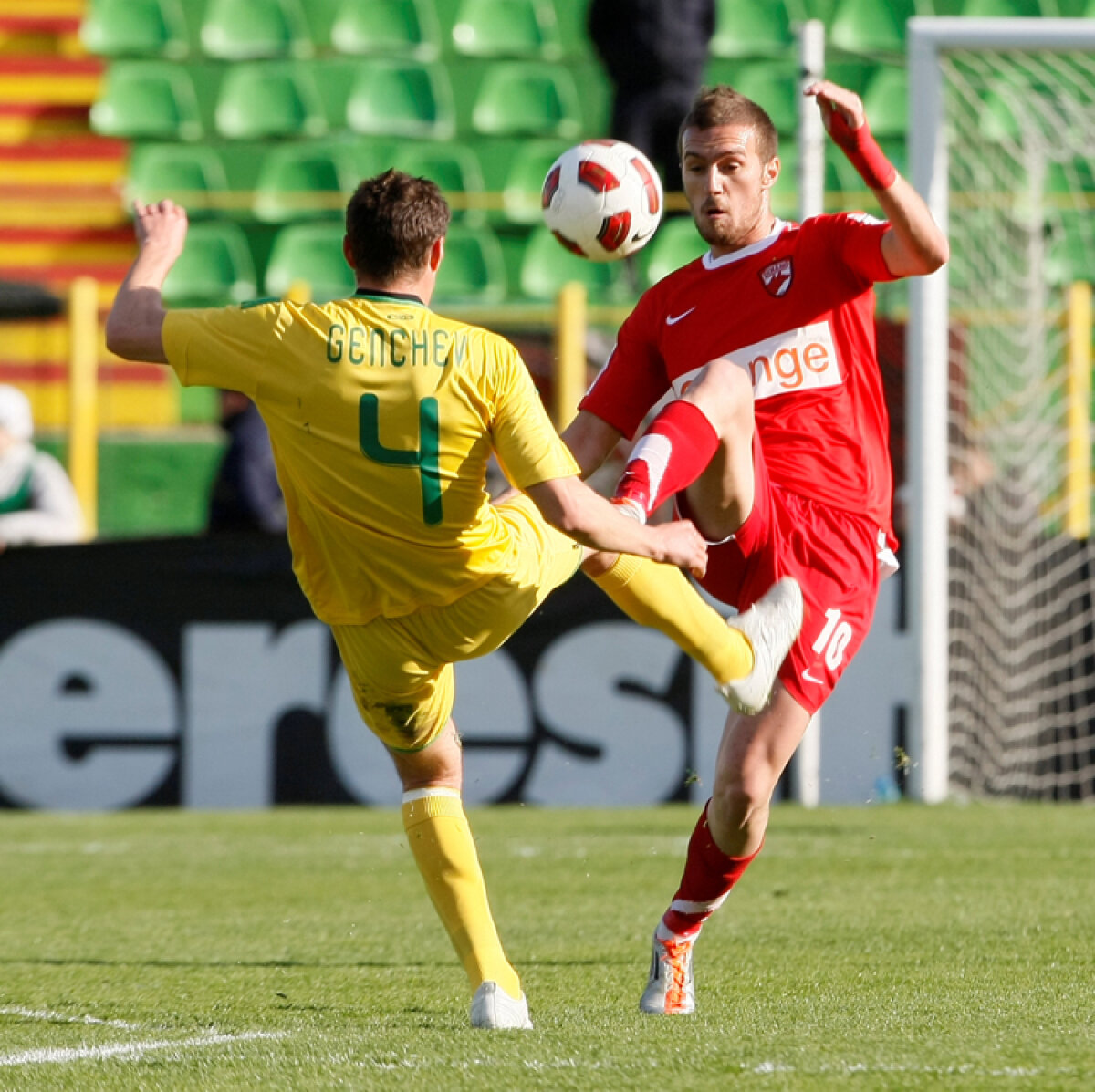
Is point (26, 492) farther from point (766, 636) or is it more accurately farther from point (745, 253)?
point (766, 636)

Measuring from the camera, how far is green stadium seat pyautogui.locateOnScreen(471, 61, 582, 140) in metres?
14.4

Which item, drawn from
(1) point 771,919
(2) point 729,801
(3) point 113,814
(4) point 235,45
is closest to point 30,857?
(3) point 113,814

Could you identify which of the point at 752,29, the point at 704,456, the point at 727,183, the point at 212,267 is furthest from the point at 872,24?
the point at 704,456

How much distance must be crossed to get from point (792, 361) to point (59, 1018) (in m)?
2.32

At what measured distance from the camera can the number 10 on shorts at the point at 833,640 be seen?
15.0 ft

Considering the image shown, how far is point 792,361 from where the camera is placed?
4.71m

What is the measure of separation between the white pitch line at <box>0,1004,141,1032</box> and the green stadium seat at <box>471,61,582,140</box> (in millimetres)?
10864

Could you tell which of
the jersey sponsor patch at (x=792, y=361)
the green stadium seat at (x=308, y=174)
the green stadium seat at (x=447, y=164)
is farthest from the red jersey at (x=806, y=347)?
the green stadium seat at (x=308, y=174)

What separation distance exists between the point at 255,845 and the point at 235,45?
8796mm

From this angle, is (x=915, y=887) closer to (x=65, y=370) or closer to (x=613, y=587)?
(x=613, y=587)

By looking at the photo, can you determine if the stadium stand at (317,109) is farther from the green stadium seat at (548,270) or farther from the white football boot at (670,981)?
the white football boot at (670,981)

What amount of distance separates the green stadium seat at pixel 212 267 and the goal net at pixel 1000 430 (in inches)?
A: 211

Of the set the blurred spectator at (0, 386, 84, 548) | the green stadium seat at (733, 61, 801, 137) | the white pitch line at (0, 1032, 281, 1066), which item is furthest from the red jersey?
the green stadium seat at (733, 61, 801, 137)

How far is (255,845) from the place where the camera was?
7.87m
